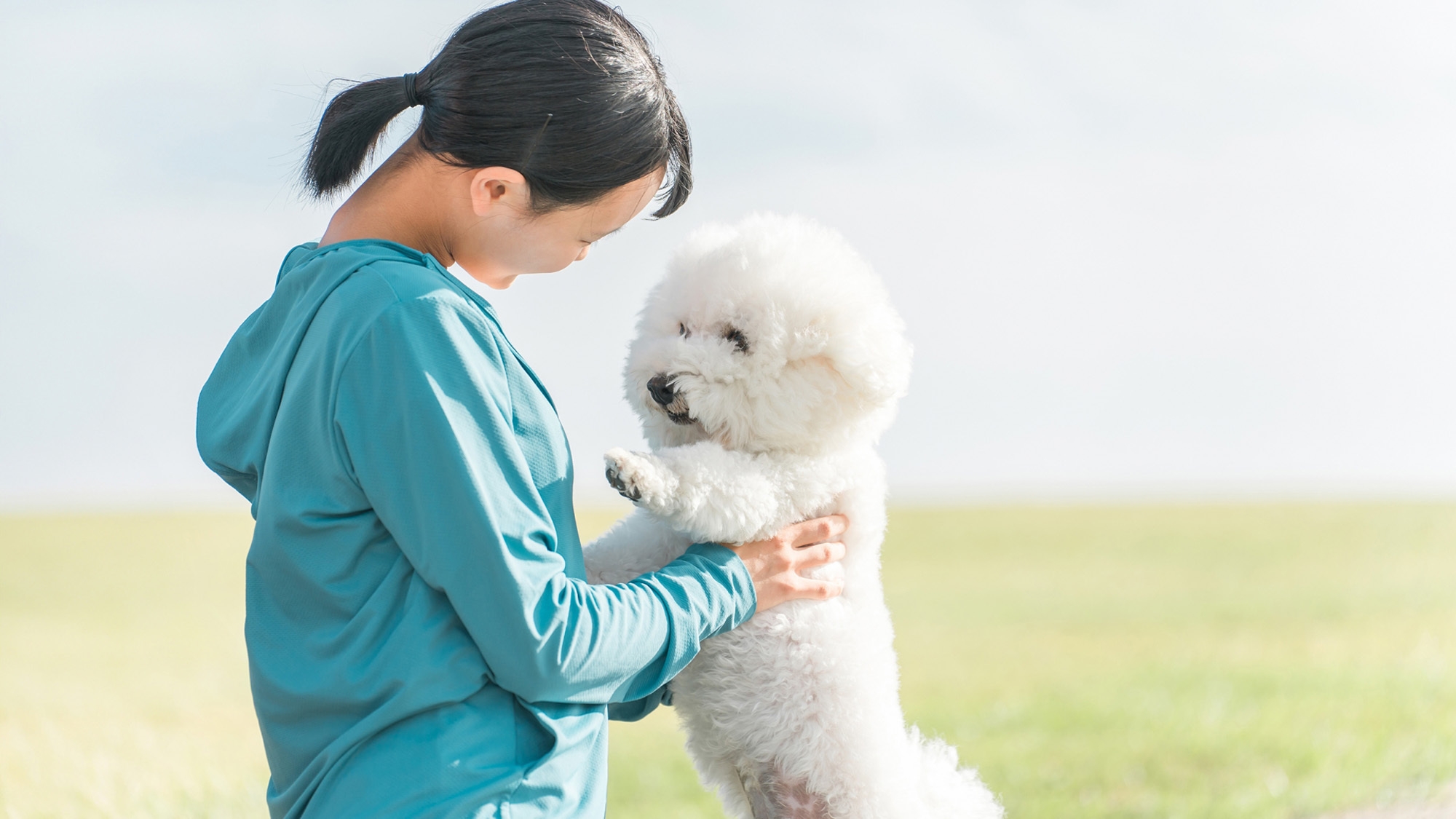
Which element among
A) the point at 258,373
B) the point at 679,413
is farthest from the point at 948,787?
the point at 258,373

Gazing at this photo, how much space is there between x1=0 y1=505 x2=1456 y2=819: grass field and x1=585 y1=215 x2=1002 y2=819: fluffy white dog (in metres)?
0.92

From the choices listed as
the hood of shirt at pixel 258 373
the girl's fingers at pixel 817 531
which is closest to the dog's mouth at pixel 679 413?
the girl's fingers at pixel 817 531

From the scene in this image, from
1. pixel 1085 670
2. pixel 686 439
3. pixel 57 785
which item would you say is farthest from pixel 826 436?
pixel 1085 670

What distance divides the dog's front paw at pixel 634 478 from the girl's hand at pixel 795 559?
0.15 m

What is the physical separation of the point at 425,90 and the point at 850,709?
A: 1.08m

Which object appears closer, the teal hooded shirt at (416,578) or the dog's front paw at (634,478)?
the teal hooded shirt at (416,578)

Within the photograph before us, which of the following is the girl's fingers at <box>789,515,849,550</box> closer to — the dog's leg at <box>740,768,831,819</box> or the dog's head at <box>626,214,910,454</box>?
the dog's head at <box>626,214,910,454</box>

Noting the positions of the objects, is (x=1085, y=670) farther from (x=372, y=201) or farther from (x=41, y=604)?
(x=41, y=604)

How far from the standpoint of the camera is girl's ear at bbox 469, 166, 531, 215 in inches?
46.3

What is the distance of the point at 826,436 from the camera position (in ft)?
5.03

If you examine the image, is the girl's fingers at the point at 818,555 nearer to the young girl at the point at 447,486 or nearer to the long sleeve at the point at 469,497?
the young girl at the point at 447,486

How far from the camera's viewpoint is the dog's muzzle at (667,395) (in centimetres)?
144

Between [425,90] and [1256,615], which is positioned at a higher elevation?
[425,90]

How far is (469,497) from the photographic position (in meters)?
0.92
